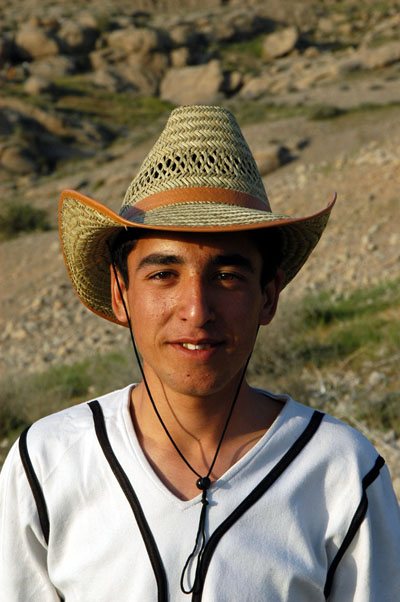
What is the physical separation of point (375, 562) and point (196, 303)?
28.6 inches

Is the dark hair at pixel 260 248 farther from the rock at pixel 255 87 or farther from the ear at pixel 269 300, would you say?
the rock at pixel 255 87

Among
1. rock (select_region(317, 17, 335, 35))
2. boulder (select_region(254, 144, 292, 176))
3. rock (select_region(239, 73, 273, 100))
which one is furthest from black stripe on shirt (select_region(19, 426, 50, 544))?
rock (select_region(317, 17, 335, 35))

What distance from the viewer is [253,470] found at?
1.56 meters

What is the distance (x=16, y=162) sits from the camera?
744 inches

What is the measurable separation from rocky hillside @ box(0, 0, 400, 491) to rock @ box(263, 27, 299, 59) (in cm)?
7

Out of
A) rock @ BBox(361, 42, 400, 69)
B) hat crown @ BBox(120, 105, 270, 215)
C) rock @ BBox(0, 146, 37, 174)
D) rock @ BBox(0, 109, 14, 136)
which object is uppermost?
hat crown @ BBox(120, 105, 270, 215)

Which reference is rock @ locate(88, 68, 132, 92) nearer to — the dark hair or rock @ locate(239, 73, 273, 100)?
rock @ locate(239, 73, 273, 100)

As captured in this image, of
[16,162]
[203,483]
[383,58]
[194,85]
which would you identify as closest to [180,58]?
[194,85]

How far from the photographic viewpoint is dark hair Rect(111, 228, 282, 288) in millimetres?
1681

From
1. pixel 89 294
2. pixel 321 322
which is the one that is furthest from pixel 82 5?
pixel 89 294

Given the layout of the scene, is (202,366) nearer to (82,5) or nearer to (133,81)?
(133,81)

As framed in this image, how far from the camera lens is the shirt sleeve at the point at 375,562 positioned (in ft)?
5.08

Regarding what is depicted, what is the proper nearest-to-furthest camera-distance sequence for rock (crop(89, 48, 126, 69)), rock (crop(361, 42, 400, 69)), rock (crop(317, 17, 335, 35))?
rock (crop(361, 42, 400, 69))
rock (crop(89, 48, 126, 69))
rock (crop(317, 17, 335, 35))

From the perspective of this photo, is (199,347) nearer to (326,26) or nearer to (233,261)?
(233,261)
